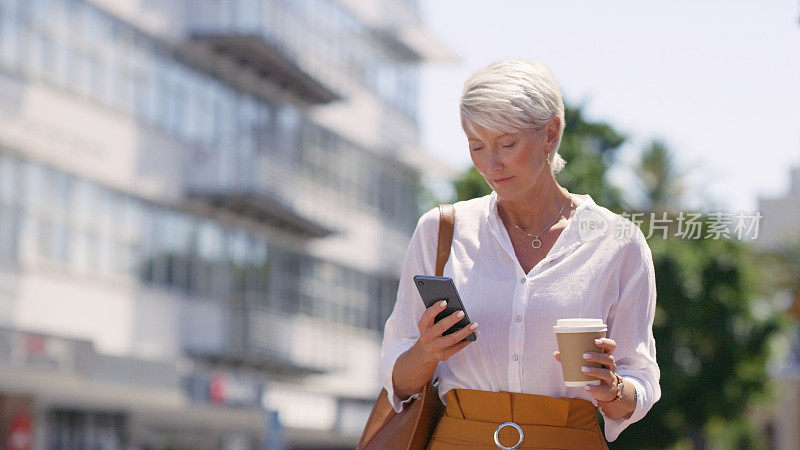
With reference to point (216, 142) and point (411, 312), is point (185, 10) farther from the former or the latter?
point (411, 312)

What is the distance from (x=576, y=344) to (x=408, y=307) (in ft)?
1.94

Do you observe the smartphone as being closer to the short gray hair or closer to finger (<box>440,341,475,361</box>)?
finger (<box>440,341,475,361</box>)

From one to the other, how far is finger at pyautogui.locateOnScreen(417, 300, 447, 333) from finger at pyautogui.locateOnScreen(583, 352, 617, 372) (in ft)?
1.06

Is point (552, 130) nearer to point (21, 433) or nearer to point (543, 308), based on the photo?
point (543, 308)

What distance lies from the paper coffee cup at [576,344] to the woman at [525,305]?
0.12 metres

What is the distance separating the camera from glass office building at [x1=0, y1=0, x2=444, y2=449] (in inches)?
867

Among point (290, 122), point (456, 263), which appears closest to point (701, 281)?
point (290, 122)

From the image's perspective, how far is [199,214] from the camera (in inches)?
1088

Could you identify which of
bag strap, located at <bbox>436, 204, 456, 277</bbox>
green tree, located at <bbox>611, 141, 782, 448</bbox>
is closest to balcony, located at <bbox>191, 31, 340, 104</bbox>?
green tree, located at <bbox>611, 141, 782, 448</bbox>

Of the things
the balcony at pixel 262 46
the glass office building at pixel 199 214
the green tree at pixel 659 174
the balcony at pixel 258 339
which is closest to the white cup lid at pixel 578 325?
the glass office building at pixel 199 214

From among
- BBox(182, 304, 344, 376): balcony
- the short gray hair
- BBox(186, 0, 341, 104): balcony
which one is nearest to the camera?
the short gray hair

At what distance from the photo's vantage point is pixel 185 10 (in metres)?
27.1

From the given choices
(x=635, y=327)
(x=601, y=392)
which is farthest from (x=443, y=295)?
(x=635, y=327)

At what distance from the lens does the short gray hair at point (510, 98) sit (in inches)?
121
